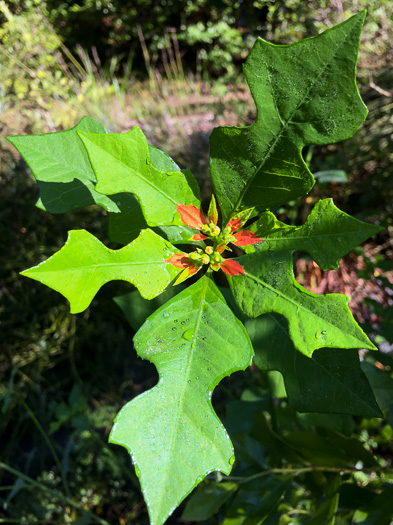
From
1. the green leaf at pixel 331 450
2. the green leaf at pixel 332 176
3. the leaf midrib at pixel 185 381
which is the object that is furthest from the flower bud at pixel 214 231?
the green leaf at pixel 332 176

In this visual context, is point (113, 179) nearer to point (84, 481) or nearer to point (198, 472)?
point (198, 472)

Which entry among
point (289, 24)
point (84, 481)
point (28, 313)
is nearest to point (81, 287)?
point (84, 481)

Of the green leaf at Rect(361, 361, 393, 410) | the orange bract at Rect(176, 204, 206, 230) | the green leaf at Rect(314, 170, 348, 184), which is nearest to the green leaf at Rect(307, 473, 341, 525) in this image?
the green leaf at Rect(361, 361, 393, 410)

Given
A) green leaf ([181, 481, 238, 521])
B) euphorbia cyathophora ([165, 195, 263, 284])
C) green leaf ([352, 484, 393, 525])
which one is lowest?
green leaf ([181, 481, 238, 521])

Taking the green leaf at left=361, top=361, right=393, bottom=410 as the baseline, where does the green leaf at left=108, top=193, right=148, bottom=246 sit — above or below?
above

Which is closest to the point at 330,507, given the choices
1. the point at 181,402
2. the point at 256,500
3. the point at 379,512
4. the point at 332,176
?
the point at 379,512

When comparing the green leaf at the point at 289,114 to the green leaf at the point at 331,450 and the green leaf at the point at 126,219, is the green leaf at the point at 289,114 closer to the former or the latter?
the green leaf at the point at 126,219

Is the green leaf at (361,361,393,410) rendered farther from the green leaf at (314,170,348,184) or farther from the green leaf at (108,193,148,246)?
the green leaf at (314,170,348,184)
